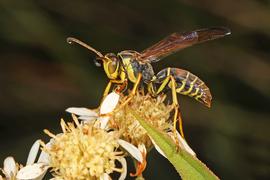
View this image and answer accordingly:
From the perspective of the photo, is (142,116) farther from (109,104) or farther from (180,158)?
(180,158)

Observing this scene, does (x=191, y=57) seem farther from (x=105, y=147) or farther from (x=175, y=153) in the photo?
(x=175, y=153)

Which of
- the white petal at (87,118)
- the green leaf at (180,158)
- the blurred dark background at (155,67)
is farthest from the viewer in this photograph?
the blurred dark background at (155,67)

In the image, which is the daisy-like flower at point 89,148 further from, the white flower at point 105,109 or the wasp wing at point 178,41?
the wasp wing at point 178,41

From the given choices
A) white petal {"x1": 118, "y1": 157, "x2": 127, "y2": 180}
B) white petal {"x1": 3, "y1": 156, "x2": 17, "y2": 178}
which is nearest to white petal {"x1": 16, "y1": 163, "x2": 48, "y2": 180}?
white petal {"x1": 3, "y1": 156, "x2": 17, "y2": 178}

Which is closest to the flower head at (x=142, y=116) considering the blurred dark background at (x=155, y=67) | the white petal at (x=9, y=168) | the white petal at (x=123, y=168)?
the white petal at (x=123, y=168)

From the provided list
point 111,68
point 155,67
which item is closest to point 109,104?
point 111,68

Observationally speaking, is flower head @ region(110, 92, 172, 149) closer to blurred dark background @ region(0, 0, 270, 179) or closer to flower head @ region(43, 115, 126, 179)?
flower head @ region(43, 115, 126, 179)
